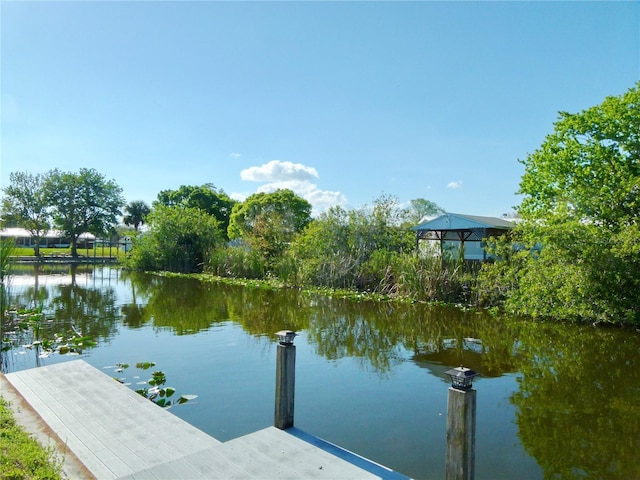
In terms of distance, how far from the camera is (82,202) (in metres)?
41.8

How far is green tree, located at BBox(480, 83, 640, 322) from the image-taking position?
11055 millimetres

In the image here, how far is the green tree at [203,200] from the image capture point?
52969mm

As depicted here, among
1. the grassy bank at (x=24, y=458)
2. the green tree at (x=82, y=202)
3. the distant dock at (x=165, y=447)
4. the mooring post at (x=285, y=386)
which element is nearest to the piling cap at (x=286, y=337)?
the mooring post at (x=285, y=386)

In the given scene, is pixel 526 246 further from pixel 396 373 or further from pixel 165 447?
pixel 165 447

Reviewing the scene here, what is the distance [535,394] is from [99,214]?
43.9m

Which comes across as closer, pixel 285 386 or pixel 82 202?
pixel 285 386

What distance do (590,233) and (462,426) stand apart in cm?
1017

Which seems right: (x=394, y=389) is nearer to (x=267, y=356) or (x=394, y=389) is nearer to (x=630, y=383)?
(x=267, y=356)

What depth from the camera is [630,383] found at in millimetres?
6914

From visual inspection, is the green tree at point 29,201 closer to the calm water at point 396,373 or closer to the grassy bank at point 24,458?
the calm water at point 396,373

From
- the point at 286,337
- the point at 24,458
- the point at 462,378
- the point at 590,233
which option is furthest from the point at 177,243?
the point at 462,378

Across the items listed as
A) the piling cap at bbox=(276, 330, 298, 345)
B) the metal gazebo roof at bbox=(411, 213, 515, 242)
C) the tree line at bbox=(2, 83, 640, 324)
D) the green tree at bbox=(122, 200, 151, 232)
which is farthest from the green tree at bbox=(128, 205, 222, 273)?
the green tree at bbox=(122, 200, 151, 232)

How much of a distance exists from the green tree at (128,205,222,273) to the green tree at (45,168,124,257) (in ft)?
49.3

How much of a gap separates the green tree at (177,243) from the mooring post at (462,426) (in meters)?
25.0
